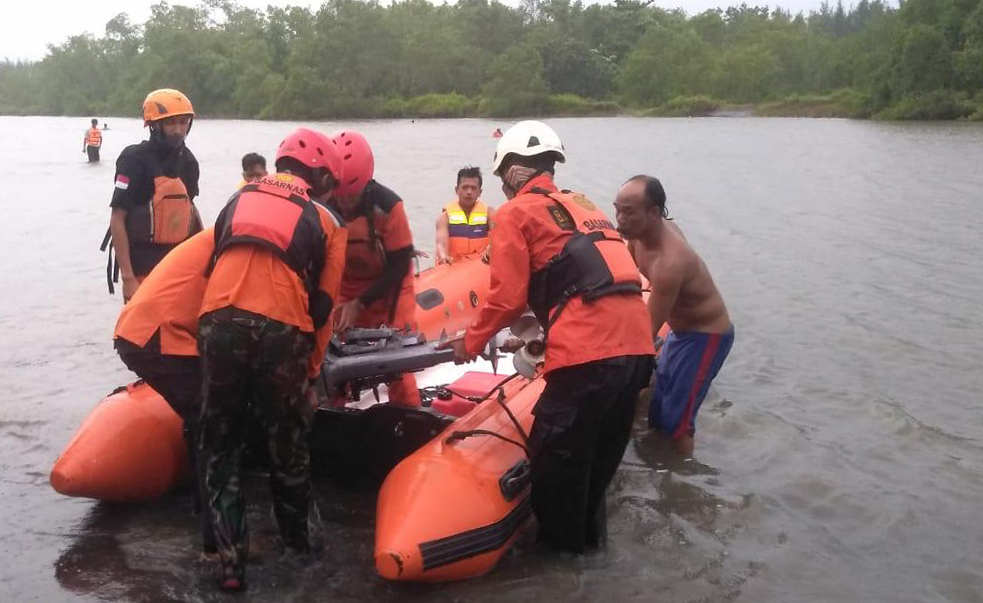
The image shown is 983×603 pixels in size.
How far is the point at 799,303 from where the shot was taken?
10.3 m

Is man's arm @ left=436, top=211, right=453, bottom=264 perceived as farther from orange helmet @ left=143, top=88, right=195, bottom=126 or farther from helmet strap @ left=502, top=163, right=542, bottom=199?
helmet strap @ left=502, top=163, right=542, bottom=199

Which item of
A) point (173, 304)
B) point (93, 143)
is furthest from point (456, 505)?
point (93, 143)

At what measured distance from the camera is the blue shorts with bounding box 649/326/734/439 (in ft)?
16.7

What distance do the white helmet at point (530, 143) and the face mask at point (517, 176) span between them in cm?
6

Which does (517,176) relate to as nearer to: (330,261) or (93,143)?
(330,261)

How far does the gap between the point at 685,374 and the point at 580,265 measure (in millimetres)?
1707

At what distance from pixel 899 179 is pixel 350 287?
57.2 feet

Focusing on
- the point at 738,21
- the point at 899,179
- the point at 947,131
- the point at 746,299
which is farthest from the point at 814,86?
the point at 746,299

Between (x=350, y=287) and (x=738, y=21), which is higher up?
(x=738, y=21)

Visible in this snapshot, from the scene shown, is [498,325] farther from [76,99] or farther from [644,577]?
[76,99]

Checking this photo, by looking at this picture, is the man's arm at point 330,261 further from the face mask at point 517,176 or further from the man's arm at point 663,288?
the man's arm at point 663,288

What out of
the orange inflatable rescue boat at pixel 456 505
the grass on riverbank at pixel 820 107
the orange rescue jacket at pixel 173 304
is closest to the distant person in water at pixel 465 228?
the orange inflatable rescue boat at pixel 456 505

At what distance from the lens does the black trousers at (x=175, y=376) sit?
3.57 m

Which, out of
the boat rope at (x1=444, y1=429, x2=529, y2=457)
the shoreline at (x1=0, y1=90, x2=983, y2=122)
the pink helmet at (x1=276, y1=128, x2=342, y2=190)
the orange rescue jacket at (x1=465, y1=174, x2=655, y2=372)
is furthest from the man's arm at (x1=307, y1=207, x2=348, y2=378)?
the shoreline at (x1=0, y1=90, x2=983, y2=122)
